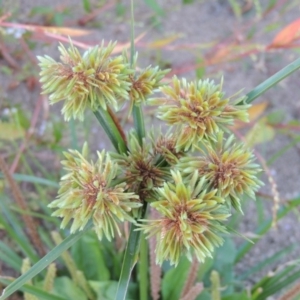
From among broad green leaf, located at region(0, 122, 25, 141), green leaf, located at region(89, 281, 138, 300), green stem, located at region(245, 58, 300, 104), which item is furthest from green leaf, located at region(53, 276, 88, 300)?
green stem, located at region(245, 58, 300, 104)

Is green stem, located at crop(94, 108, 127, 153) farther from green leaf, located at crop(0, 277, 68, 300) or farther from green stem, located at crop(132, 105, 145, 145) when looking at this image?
green leaf, located at crop(0, 277, 68, 300)

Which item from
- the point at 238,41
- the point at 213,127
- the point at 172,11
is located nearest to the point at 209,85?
the point at 213,127

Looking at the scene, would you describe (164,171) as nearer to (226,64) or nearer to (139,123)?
(139,123)

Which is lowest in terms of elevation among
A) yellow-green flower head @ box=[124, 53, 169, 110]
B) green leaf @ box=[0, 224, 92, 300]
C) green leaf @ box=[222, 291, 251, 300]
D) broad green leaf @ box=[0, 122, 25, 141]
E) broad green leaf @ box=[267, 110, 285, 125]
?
green leaf @ box=[222, 291, 251, 300]

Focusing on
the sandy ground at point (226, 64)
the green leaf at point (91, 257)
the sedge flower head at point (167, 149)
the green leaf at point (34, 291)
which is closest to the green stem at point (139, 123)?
the sedge flower head at point (167, 149)

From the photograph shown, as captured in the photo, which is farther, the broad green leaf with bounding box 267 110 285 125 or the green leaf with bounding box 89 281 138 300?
the broad green leaf with bounding box 267 110 285 125

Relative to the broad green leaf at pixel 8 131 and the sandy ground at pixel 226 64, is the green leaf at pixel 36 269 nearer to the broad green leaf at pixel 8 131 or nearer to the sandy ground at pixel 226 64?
the broad green leaf at pixel 8 131
